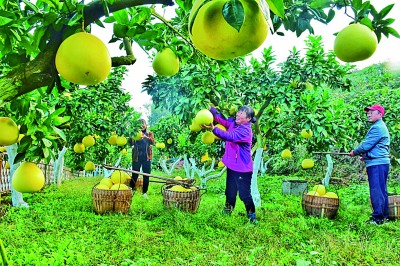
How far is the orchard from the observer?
825 mm

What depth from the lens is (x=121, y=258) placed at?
310 cm

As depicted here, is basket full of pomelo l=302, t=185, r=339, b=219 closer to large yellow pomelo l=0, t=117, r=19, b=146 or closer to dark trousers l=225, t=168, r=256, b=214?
dark trousers l=225, t=168, r=256, b=214

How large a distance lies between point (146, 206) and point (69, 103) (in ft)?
7.02

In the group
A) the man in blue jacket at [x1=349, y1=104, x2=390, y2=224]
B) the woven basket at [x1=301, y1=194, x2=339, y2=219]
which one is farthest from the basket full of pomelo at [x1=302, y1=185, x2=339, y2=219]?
the man in blue jacket at [x1=349, y1=104, x2=390, y2=224]

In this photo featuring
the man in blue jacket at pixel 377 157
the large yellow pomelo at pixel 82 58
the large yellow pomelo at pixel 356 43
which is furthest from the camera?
the man in blue jacket at pixel 377 157

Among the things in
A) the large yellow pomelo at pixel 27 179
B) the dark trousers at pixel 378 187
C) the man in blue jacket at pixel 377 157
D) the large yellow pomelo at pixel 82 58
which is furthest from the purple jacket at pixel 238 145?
the large yellow pomelo at pixel 82 58

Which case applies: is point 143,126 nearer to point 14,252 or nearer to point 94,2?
point 14,252

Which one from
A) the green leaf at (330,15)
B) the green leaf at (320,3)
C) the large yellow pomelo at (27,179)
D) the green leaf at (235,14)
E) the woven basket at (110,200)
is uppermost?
the green leaf at (330,15)

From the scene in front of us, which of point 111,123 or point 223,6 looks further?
point 111,123

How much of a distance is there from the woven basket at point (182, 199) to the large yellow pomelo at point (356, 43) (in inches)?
172

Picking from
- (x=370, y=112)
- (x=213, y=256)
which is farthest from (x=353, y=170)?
(x=213, y=256)

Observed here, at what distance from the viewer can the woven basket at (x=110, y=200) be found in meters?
5.04

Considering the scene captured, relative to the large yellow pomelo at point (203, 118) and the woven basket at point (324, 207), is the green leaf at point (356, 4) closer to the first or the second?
the large yellow pomelo at point (203, 118)

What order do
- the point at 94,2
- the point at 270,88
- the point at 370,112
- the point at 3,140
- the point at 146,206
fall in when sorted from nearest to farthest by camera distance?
the point at 94,2
the point at 3,140
the point at 370,112
the point at 270,88
the point at 146,206
